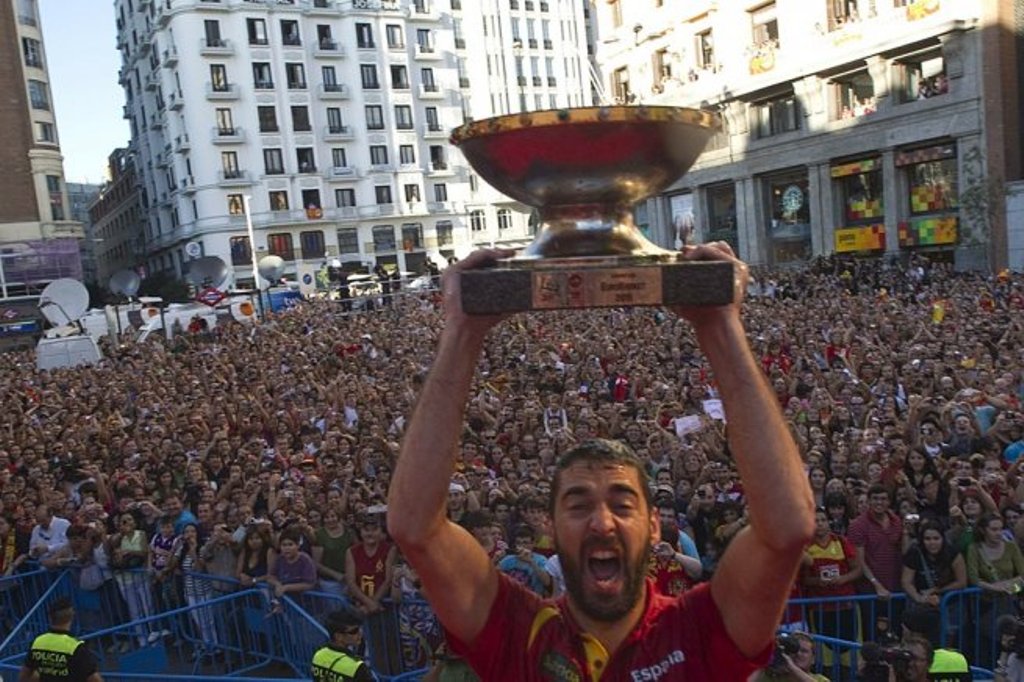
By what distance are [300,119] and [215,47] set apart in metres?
6.61

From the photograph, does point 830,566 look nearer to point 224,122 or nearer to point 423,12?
point 224,122

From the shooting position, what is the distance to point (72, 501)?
32.9 ft

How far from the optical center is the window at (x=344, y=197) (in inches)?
2351

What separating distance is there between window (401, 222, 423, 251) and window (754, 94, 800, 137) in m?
30.1

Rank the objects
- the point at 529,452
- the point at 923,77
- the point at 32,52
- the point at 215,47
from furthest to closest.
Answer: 1. the point at 215,47
2. the point at 32,52
3. the point at 923,77
4. the point at 529,452

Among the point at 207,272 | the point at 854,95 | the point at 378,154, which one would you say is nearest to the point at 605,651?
the point at 207,272

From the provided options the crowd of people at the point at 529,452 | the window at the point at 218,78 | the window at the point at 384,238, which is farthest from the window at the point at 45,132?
the crowd of people at the point at 529,452

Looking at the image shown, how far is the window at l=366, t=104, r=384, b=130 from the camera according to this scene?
199 feet

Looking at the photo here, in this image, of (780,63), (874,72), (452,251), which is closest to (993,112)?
(874,72)

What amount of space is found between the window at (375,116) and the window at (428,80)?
3888mm

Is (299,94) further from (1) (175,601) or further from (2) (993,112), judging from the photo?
(1) (175,601)

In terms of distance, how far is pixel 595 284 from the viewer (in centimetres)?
215

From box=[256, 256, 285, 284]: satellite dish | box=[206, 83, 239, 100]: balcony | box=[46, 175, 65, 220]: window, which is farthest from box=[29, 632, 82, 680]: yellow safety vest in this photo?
box=[206, 83, 239, 100]: balcony

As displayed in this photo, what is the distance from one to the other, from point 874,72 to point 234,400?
25.1m
